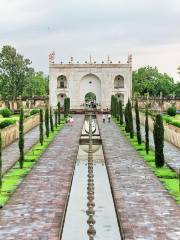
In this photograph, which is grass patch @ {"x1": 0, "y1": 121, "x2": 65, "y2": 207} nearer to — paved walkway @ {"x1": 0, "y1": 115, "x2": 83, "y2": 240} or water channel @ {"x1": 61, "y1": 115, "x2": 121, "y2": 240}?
paved walkway @ {"x1": 0, "y1": 115, "x2": 83, "y2": 240}

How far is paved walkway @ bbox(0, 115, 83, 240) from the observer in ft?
39.3

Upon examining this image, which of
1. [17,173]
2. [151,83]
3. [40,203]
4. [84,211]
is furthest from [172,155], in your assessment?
[151,83]

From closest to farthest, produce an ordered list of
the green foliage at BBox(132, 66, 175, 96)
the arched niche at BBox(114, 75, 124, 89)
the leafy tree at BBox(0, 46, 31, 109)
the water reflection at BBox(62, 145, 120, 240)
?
the water reflection at BBox(62, 145, 120, 240), the leafy tree at BBox(0, 46, 31, 109), the arched niche at BBox(114, 75, 124, 89), the green foliage at BBox(132, 66, 175, 96)

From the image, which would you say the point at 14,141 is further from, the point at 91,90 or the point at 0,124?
the point at 91,90

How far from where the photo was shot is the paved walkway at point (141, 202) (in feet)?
39.3

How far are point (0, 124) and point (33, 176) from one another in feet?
63.3

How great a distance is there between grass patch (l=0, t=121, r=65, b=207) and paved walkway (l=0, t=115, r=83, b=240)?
21cm

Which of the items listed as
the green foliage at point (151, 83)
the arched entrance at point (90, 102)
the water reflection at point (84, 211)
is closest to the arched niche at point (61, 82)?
the arched entrance at point (90, 102)

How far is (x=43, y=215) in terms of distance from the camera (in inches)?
530

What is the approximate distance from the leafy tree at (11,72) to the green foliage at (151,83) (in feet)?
94.9

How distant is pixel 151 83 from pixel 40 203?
3042 inches

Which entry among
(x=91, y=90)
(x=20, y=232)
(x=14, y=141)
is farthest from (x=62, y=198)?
(x=91, y=90)

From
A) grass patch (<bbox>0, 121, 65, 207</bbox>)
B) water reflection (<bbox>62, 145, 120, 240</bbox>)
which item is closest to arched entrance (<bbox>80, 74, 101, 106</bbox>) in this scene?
grass patch (<bbox>0, 121, 65, 207</bbox>)

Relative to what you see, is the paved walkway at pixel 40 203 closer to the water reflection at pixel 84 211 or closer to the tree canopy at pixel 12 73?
the water reflection at pixel 84 211
